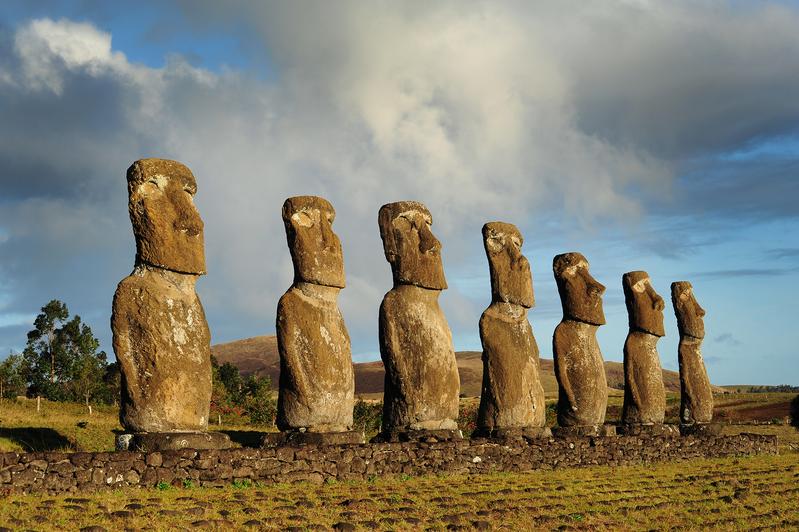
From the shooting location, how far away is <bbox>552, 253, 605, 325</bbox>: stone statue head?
2195cm

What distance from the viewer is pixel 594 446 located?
19500 millimetres

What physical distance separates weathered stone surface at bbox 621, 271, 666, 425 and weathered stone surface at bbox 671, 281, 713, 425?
8.00ft

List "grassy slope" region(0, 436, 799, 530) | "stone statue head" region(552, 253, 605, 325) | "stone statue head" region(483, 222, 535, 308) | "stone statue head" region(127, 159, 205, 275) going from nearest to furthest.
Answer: "grassy slope" region(0, 436, 799, 530), "stone statue head" region(127, 159, 205, 275), "stone statue head" region(483, 222, 535, 308), "stone statue head" region(552, 253, 605, 325)

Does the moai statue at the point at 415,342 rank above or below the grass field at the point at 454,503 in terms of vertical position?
above

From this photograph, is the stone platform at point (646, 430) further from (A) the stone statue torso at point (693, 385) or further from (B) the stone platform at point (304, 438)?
(B) the stone platform at point (304, 438)

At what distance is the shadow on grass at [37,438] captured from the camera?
18.4 meters

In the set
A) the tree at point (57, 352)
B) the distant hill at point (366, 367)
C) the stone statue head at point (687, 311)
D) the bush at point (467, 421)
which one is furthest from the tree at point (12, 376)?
the distant hill at point (366, 367)

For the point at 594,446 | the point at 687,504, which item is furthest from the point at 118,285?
the point at 594,446

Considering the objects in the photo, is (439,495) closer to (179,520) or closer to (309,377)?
(309,377)

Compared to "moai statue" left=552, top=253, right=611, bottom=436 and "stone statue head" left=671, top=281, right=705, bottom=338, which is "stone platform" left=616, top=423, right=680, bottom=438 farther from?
"stone statue head" left=671, top=281, right=705, bottom=338

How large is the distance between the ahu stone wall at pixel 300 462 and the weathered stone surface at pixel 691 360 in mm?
5647

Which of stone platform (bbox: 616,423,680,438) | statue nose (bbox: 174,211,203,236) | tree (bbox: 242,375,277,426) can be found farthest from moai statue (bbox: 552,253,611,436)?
tree (bbox: 242,375,277,426)

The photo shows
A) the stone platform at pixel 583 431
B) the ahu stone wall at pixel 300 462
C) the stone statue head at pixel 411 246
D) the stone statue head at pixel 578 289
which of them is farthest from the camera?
the stone statue head at pixel 578 289

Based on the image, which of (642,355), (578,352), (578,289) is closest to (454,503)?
(578,352)
